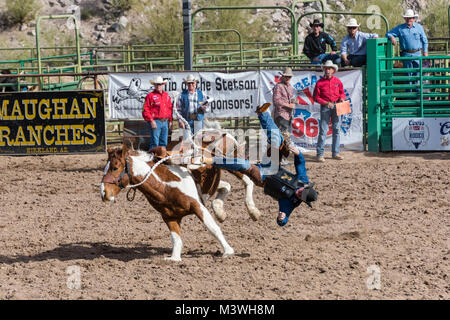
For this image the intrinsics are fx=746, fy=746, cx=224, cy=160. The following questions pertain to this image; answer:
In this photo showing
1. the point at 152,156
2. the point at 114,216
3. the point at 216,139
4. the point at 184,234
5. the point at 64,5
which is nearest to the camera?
the point at 152,156

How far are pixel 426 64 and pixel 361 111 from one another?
5.55 feet

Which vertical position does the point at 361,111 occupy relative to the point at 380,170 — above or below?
above

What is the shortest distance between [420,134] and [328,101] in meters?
1.90

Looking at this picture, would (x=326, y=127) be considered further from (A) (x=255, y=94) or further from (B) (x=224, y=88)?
(B) (x=224, y=88)

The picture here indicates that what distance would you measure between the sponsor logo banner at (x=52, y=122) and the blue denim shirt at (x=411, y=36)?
582 centimetres

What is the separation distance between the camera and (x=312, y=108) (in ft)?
46.2

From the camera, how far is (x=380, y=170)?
12.3m

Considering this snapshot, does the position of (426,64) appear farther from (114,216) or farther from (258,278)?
(258,278)

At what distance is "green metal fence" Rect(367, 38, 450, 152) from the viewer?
13.9 meters

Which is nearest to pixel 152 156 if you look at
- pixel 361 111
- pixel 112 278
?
pixel 112 278

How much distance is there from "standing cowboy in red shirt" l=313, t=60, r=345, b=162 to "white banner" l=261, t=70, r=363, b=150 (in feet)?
1.62

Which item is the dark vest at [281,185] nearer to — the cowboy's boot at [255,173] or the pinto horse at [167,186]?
the cowboy's boot at [255,173]

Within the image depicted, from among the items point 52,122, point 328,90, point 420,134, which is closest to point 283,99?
point 328,90

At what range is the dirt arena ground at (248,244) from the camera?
6.54m
